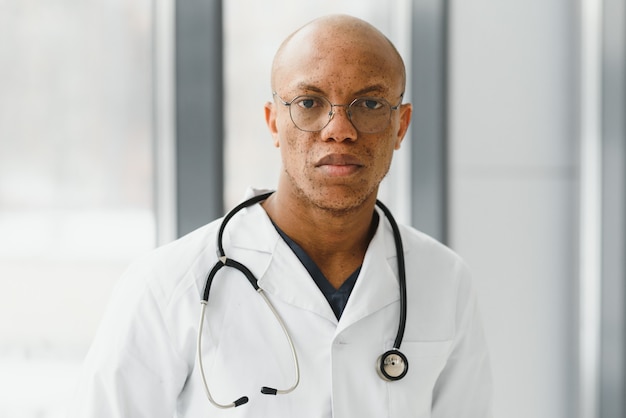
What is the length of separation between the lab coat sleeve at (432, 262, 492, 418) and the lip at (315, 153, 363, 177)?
38 centimetres

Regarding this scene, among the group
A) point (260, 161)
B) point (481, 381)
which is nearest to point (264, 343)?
point (481, 381)

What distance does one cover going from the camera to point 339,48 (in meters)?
1.18

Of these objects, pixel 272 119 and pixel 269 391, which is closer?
pixel 269 391

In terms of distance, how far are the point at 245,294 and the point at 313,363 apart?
177 millimetres

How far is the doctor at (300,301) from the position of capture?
3.76 ft

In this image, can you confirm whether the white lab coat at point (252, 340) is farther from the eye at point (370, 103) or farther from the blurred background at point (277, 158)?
the blurred background at point (277, 158)

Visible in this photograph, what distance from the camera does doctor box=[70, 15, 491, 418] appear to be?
1147 millimetres

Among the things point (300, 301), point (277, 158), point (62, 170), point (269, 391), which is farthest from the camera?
point (277, 158)

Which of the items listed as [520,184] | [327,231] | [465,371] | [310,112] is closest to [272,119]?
[310,112]

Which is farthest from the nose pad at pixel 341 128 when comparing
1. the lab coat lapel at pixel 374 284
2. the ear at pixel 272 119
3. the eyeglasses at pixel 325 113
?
the lab coat lapel at pixel 374 284

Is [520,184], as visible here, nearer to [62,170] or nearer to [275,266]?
[275,266]

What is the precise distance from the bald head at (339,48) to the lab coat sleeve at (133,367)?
19.4 inches

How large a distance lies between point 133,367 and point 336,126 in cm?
55

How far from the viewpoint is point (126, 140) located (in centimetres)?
200
